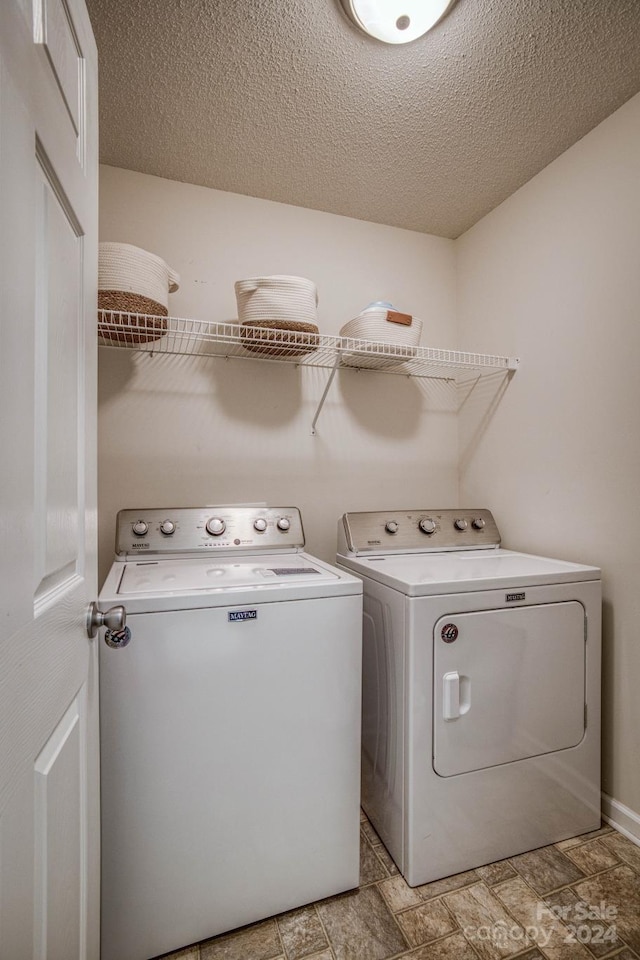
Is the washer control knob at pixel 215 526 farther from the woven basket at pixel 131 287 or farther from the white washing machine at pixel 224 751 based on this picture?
the woven basket at pixel 131 287

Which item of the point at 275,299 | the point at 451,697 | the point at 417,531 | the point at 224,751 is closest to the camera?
the point at 224,751

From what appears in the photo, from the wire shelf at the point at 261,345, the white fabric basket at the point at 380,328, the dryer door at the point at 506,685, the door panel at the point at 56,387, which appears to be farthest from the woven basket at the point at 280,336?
the dryer door at the point at 506,685

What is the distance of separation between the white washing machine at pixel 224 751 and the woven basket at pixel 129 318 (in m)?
0.87

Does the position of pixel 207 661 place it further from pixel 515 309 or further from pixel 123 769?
A: pixel 515 309

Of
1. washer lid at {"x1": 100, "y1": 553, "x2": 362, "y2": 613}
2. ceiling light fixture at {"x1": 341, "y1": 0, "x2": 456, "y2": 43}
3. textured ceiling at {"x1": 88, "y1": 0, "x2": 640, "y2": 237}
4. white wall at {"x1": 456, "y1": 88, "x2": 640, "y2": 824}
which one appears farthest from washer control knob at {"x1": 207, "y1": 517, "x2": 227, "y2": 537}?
ceiling light fixture at {"x1": 341, "y1": 0, "x2": 456, "y2": 43}

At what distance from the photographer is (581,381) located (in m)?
1.72

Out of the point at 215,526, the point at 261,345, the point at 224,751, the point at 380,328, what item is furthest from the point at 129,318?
the point at 224,751

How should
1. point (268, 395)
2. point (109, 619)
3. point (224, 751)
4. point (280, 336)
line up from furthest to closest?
point (268, 395) → point (280, 336) → point (224, 751) → point (109, 619)

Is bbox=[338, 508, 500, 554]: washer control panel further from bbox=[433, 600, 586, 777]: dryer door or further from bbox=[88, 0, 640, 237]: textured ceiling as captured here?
bbox=[88, 0, 640, 237]: textured ceiling

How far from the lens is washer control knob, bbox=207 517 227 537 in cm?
172

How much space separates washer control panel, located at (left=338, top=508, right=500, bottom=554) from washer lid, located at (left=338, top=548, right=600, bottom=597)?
0.19 feet

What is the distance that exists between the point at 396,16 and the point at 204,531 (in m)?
1.68

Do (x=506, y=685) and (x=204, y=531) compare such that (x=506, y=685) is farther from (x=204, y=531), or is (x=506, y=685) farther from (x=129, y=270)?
(x=129, y=270)

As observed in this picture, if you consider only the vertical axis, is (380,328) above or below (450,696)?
above
